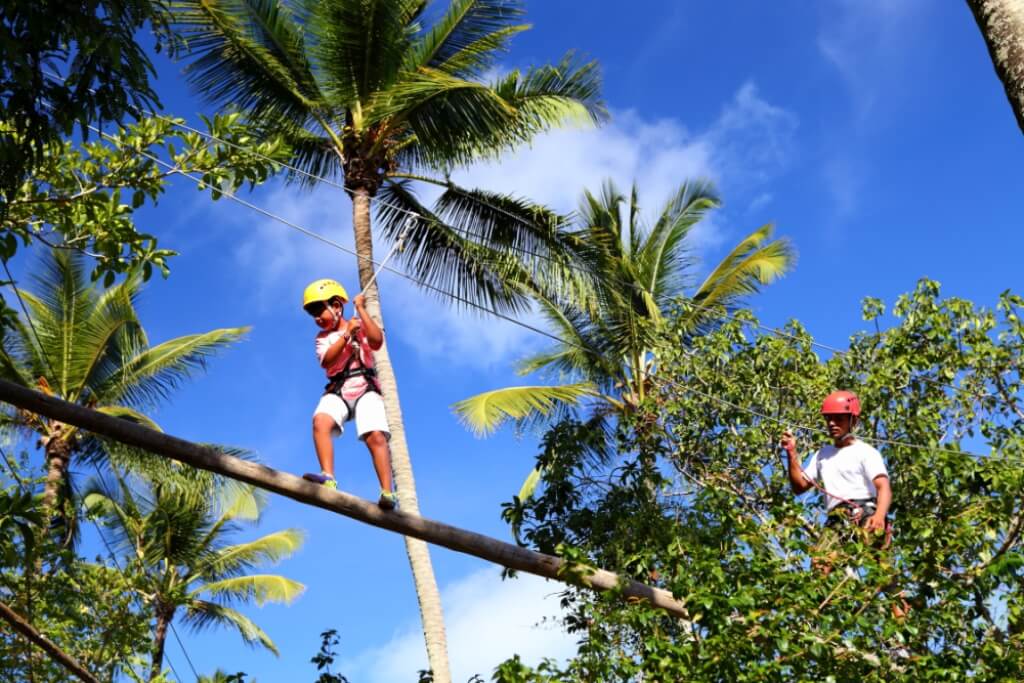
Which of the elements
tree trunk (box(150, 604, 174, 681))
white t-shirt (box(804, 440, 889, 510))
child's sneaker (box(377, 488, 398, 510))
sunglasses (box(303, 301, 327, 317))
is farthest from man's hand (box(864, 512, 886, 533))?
tree trunk (box(150, 604, 174, 681))

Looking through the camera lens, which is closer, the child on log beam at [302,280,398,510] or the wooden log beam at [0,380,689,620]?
the wooden log beam at [0,380,689,620]

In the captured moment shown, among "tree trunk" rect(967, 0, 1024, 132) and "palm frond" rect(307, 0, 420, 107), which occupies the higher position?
"palm frond" rect(307, 0, 420, 107)

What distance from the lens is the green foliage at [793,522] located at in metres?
6.19

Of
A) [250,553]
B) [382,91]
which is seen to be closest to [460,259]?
[382,91]

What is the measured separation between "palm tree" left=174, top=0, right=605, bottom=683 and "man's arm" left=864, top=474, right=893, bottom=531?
703 centimetres

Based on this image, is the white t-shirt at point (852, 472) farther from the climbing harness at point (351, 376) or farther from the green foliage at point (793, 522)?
the climbing harness at point (351, 376)

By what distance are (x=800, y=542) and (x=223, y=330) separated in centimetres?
1348

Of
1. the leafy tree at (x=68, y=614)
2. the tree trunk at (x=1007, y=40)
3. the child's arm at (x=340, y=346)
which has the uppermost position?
the leafy tree at (x=68, y=614)

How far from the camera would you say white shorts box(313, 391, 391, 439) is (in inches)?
285

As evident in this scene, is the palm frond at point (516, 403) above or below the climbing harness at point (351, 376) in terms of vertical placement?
above

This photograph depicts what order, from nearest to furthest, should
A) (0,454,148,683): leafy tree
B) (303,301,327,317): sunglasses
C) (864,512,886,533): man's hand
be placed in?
(864,512,886,533): man's hand
(303,301,327,317): sunglasses
(0,454,148,683): leafy tree

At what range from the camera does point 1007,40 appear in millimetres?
4797

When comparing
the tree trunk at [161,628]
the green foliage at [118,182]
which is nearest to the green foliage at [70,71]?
the green foliage at [118,182]

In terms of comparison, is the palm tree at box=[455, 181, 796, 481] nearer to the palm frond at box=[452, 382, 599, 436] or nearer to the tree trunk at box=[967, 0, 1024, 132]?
the palm frond at box=[452, 382, 599, 436]
